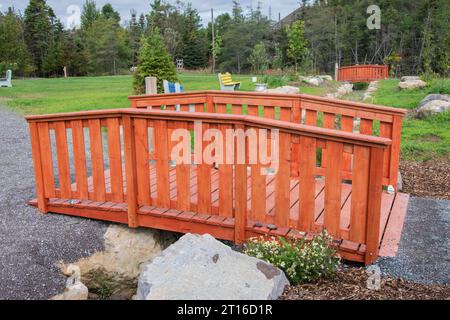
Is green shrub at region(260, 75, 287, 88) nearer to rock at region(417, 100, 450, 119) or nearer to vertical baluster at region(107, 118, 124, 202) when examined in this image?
rock at region(417, 100, 450, 119)

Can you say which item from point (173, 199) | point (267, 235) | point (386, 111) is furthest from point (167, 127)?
point (386, 111)

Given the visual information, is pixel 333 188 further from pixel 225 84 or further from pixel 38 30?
pixel 38 30

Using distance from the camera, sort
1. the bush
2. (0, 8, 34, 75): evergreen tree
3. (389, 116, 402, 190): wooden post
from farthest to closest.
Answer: (0, 8, 34, 75): evergreen tree → (389, 116, 402, 190): wooden post → the bush

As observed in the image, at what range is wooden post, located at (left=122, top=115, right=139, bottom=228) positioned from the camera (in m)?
4.18

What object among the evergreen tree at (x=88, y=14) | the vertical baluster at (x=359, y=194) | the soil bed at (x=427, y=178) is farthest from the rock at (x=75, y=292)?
the evergreen tree at (x=88, y=14)

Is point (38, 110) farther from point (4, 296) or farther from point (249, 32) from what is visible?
point (249, 32)

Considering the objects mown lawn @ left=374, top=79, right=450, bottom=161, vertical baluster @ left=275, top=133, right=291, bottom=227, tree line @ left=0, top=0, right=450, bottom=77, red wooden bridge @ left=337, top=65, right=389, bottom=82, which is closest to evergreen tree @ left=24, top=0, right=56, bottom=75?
tree line @ left=0, top=0, right=450, bottom=77

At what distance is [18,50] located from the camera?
31641mm

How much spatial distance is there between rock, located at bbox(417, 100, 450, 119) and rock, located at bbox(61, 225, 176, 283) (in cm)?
661

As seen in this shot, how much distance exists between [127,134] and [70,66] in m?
34.9

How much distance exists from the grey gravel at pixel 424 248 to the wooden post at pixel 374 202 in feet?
0.40

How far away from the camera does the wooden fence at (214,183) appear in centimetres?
345

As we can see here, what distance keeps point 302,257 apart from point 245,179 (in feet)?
2.86

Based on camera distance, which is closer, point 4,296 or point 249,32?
point 4,296
